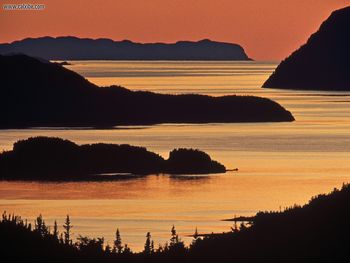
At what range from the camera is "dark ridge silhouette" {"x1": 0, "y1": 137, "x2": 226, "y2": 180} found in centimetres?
6838

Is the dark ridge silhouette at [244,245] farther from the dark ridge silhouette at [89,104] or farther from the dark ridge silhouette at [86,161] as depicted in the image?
the dark ridge silhouette at [89,104]

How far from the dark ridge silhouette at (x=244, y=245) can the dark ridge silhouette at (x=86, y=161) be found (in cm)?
4447

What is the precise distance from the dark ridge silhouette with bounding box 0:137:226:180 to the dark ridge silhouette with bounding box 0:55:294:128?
5553 cm

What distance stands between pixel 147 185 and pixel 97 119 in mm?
71165

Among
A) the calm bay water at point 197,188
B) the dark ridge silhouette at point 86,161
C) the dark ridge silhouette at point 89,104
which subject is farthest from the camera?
the dark ridge silhouette at point 89,104

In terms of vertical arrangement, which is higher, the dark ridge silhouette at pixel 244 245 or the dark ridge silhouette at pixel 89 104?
the dark ridge silhouette at pixel 89 104

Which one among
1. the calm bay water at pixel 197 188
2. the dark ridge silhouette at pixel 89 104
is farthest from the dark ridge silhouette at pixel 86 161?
the dark ridge silhouette at pixel 89 104

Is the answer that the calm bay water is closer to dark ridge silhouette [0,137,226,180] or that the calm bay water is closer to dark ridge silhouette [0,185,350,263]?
dark ridge silhouette [0,137,226,180]

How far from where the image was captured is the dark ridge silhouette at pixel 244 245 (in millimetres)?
20605

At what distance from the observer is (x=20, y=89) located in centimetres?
Answer: 13588

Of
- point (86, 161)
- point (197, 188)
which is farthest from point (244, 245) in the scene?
point (86, 161)

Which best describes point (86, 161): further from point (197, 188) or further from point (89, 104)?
point (89, 104)

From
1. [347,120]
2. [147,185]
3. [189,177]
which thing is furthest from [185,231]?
[347,120]

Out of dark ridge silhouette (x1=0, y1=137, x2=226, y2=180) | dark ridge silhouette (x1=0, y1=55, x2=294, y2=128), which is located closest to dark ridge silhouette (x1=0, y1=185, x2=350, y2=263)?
dark ridge silhouette (x1=0, y1=137, x2=226, y2=180)
